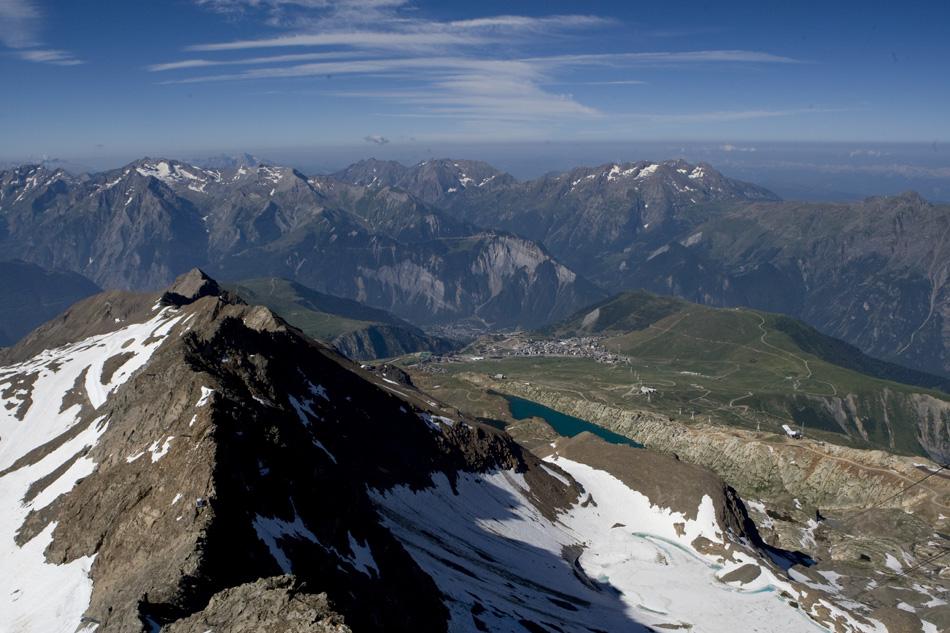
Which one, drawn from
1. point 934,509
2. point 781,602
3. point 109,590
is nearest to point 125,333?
point 109,590

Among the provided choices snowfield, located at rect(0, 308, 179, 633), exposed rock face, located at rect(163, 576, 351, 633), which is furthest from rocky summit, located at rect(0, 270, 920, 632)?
snowfield, located at rect(0, 308, 179, 633)

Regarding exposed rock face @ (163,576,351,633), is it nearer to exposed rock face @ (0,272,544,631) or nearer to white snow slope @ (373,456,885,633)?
exposed rock face @ (0,272,544,631)

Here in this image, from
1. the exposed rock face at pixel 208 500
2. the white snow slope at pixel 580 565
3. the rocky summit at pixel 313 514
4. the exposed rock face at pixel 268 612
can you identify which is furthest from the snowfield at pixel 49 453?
the white snow slope at pixel 580 565

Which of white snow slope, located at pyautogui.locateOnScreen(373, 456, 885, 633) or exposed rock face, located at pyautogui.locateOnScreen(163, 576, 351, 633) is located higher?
exposed rock face, located at pyautogui.locateOnScreen(163, 576, 351, 633)

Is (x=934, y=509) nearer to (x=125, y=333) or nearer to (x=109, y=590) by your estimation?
(x=109, y=590)

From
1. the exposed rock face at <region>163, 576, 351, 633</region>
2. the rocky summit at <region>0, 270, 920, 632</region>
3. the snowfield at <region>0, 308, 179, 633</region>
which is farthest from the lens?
the snowfield at <region>0, 308, 179, 633</region>

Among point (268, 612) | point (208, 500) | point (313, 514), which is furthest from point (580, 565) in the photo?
point (268, 612)

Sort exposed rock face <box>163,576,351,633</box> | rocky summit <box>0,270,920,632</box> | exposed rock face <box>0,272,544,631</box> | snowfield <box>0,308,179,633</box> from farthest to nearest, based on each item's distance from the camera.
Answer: snowfield <box>0,308,179,633</box>, rocky summit <box>0,270,920,632</box>, exposed rock face <box>0,272,544,631</box>, exposed rock face <box>163,576,351,633</box>

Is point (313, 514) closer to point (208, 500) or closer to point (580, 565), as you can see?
point (208, 500)

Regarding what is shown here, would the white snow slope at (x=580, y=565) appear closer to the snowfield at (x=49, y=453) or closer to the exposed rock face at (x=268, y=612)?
the exposed rock face at (x=268, y=612)
